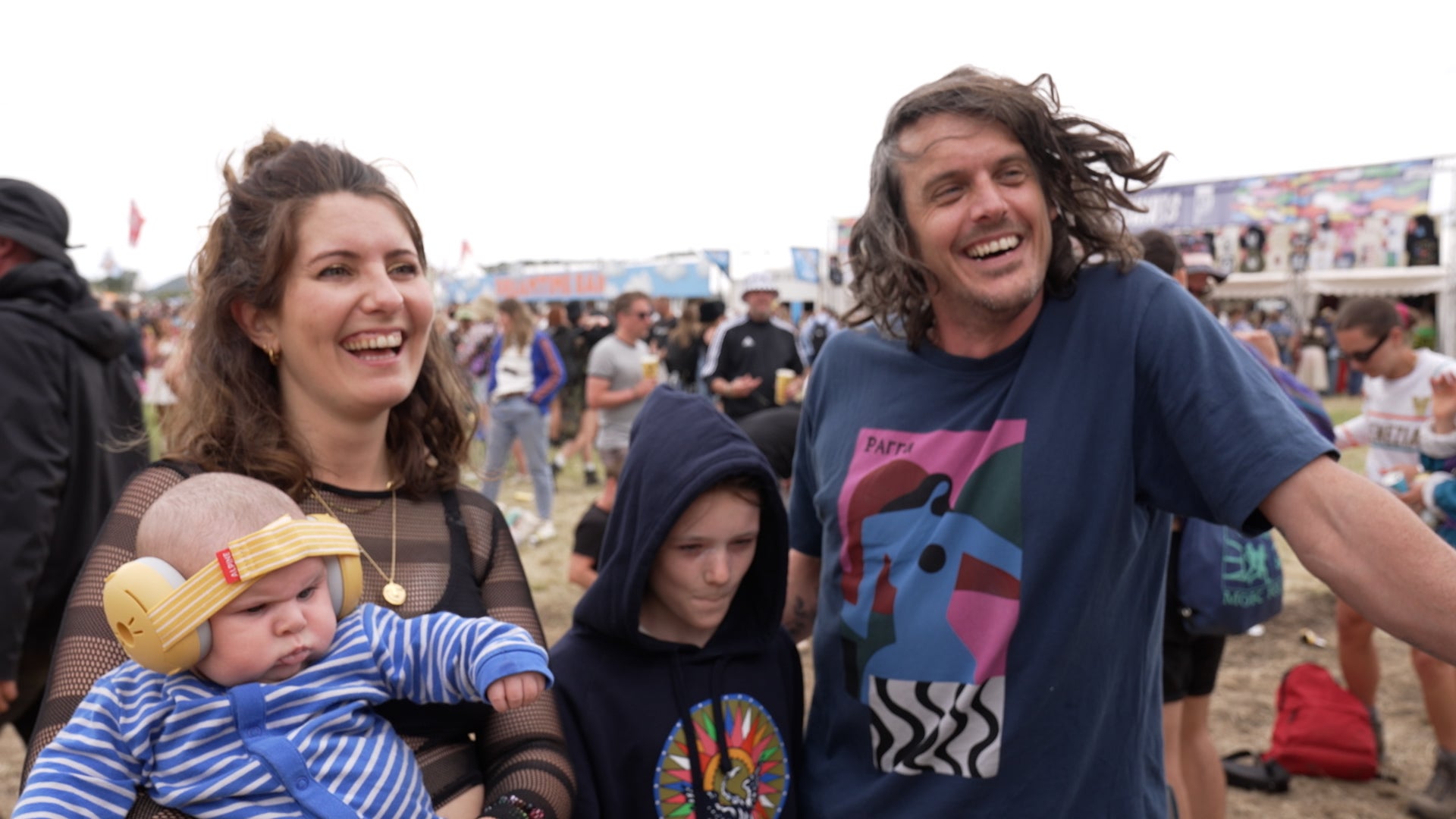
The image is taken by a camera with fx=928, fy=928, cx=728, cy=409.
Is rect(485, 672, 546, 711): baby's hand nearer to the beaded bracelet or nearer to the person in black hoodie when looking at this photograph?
the beaded bracelet

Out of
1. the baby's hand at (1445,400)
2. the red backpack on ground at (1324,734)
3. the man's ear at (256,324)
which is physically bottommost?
the red backpack on ground at (1324,734)

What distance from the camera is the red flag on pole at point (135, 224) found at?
32.0 metres

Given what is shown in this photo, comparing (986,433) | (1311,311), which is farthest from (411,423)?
(1311,311)

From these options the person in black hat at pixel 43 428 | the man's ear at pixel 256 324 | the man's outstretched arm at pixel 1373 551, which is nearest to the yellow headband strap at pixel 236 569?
the man's ear at pixel 256 324

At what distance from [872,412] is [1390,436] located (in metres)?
4.42

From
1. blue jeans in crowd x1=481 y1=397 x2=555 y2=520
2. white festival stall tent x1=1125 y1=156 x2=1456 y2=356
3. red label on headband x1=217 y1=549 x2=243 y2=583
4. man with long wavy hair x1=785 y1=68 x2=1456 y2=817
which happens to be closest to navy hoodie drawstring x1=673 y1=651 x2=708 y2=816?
man with long wavy hair x1=785 y1=68 x2=1456 y2=817

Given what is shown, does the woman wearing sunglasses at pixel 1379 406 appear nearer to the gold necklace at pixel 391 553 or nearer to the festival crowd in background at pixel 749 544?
the festival crowd in background at pixel 749 544

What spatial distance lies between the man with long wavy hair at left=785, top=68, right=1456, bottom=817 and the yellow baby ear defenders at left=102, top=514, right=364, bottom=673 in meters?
1.06

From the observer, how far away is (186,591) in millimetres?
1298

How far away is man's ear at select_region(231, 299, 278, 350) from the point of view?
5.53 ft

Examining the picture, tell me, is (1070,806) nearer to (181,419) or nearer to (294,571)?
(294,571)

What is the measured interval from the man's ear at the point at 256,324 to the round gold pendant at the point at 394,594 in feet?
1.60

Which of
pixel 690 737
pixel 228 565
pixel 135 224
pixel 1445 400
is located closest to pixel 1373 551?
pixel 690 737

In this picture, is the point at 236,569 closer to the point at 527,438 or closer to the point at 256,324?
the point at 256,324
